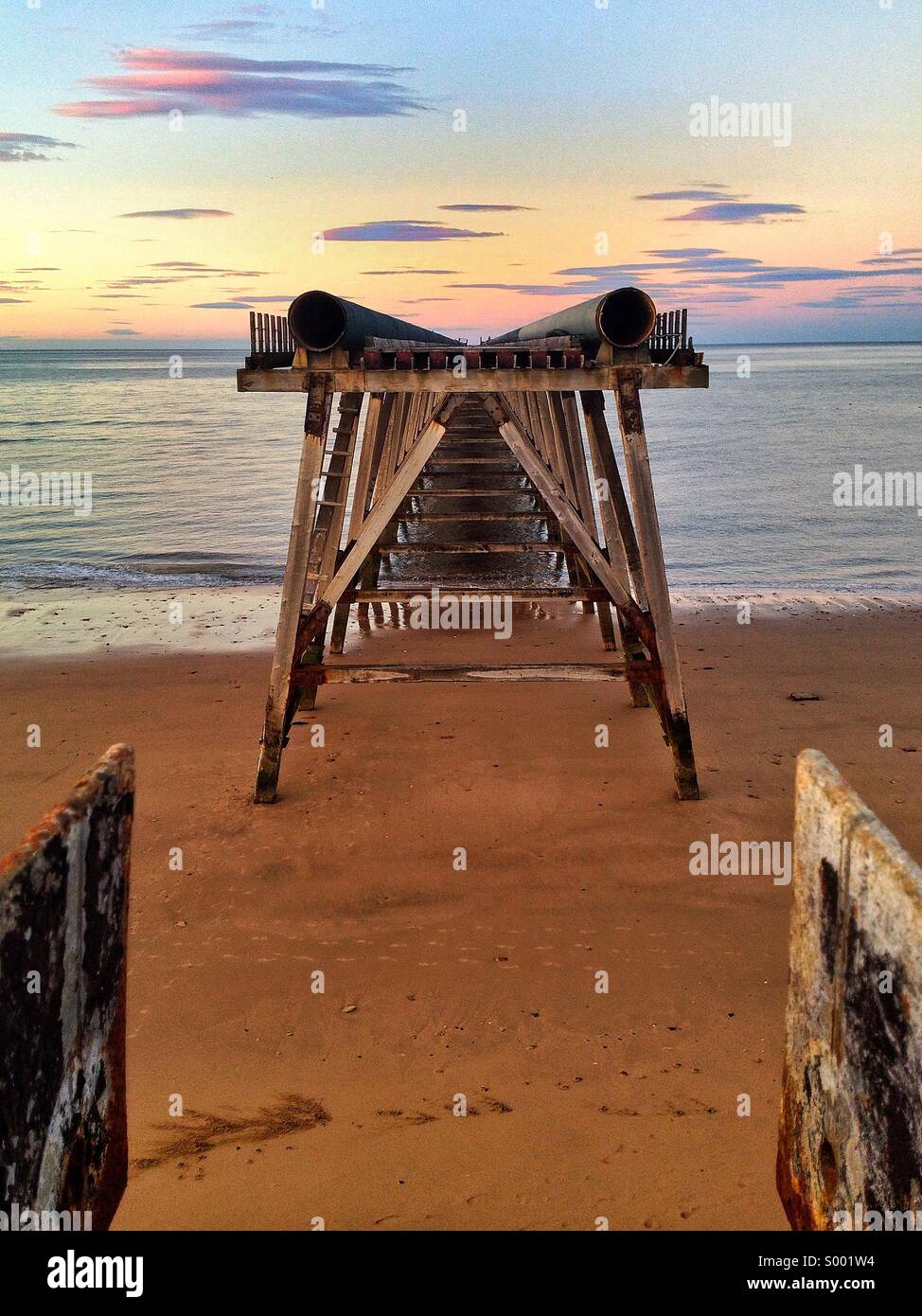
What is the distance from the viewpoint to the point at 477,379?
5.95 metres

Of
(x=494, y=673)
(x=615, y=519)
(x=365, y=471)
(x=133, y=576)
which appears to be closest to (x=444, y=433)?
(x=494, y=673)

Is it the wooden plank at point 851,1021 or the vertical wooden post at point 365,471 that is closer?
the wooden plank at point 851,1021

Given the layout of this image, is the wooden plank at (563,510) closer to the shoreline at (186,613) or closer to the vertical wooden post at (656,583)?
the vertical wooden post at (656,583)

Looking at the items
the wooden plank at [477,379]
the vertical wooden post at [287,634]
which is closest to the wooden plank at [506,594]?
the vertical wooden post at [287,634]

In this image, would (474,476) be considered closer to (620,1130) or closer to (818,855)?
(620,1130)

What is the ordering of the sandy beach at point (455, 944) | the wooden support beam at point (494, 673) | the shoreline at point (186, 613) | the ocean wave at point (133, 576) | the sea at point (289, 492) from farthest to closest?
the sea at point (289, 492)
the ocean wave at point (133, 576)
the shoreline at point (186, 613)
the wooden support beam at point (494, 673)
the sandy beach at point (455, 944)

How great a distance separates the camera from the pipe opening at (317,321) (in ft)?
18.9

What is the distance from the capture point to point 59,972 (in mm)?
1482

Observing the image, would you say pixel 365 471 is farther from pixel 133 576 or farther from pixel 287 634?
pixel 133 576

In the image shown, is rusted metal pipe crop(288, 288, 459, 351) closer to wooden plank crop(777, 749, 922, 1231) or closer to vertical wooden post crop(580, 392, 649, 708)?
vertical wooden post crop(580, 392, 649, 708)

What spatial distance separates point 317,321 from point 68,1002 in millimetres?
4911

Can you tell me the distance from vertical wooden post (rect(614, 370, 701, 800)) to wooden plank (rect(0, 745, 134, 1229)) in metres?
4.69

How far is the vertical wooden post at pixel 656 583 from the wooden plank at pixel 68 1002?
4.69m

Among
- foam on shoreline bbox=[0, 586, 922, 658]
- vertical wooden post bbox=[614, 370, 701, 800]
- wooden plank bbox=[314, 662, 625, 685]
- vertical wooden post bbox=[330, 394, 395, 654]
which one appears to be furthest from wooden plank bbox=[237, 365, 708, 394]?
foam on shoreline bbox=[0, 586, 922, 658]
